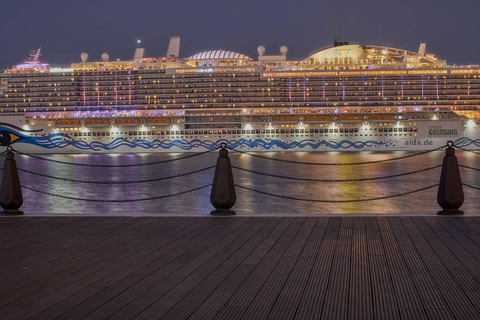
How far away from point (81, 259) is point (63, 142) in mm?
64795

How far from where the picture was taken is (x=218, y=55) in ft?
244

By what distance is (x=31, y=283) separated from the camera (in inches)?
161

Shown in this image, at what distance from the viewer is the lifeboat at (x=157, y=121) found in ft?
221

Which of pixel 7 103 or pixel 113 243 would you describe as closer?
pixel 113 243

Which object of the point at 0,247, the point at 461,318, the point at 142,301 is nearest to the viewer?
the point at 461,318

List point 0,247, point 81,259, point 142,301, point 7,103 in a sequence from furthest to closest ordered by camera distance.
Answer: point 7,103 → point 0,247 → point 81,259 → point 142,301

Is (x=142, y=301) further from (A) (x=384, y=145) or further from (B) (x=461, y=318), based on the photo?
(A) (x=384, y=145)

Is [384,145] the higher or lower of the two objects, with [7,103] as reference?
lower

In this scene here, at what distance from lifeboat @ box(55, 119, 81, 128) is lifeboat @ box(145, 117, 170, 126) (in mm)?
7654

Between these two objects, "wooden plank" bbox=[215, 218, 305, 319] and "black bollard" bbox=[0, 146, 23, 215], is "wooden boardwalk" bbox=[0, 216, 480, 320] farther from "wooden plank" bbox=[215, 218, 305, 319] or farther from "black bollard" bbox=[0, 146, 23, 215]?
"black bollard" bbox=[0, 146, 23, 215]

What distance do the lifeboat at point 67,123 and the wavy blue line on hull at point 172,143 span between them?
1.18 meters

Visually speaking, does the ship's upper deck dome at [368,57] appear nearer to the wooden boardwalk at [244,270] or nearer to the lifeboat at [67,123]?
the lifeboat at [67,123]

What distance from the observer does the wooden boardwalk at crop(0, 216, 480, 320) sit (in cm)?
344

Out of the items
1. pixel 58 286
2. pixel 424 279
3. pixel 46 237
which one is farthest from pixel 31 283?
pixel 424 279
